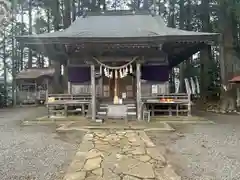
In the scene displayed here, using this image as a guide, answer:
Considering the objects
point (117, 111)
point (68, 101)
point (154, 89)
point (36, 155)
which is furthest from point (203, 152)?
point (154, 89)

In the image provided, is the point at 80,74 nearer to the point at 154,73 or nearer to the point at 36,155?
the point at 154,73

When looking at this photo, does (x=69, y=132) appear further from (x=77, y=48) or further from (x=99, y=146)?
(x=77, y=48)

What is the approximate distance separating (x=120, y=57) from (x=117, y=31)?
172 cm

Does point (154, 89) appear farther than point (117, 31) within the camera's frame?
Yes

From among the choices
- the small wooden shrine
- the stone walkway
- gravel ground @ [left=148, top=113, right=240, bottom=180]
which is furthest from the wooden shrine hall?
the small wooden shrine

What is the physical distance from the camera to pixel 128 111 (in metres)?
10.9

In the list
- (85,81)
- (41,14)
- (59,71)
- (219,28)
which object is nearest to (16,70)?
(41,14)

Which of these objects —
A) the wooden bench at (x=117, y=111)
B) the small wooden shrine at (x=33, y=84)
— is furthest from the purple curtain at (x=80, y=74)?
the small wooden shrine at (x=33, y=84)

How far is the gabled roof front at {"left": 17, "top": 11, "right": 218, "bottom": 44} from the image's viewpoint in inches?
395

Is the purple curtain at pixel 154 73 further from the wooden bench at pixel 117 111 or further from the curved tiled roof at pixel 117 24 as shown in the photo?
the wooden bench at pixel 117 111

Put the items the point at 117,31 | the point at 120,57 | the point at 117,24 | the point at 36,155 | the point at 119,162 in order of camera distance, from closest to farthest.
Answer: the point at 119,162 < the point at 36,155 < the point at 120,57 < the point at 117,31 < the point at 117,24

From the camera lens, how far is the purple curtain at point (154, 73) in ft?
40.5

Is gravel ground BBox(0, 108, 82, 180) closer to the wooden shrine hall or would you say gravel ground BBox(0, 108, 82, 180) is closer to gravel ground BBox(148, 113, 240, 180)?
gravel ground BBox(148, 113, 240, 180)

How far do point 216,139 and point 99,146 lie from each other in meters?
3.07
